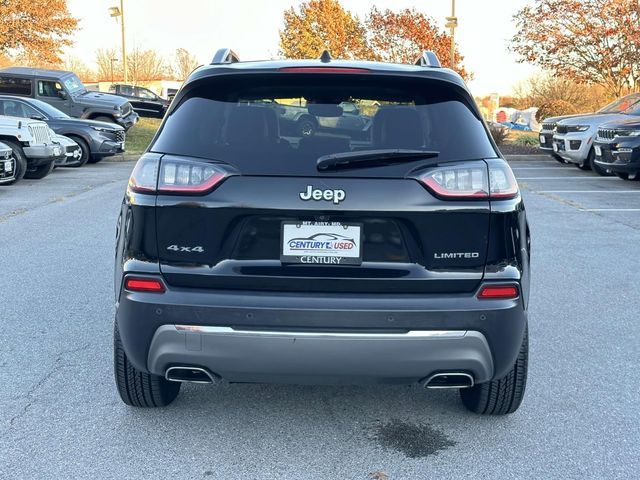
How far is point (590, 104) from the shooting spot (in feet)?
93.5

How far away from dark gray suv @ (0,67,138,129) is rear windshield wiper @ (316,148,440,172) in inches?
→ 785

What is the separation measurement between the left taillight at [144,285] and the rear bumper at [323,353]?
0.16 m

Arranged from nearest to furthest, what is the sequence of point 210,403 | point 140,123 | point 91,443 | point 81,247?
point 91,443 → point 210,403 → point 81,247 → point 140,123

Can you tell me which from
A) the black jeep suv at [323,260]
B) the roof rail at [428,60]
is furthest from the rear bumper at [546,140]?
the black jeep suv at [323,260]

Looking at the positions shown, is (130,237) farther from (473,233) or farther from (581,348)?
(581,348)

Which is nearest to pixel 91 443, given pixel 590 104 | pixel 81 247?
pixel 81 247

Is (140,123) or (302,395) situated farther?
(140,123)

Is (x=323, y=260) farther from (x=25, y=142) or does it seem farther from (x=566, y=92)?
(x=566, y=92)

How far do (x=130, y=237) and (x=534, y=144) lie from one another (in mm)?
21601

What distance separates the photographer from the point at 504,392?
346 centimetres

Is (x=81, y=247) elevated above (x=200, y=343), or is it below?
below

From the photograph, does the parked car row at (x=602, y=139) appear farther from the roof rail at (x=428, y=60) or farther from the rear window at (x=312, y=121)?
the rear window at (x=312, y=121)

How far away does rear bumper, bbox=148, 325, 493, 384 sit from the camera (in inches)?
112

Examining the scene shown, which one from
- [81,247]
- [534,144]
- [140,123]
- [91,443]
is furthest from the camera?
[140,123]
